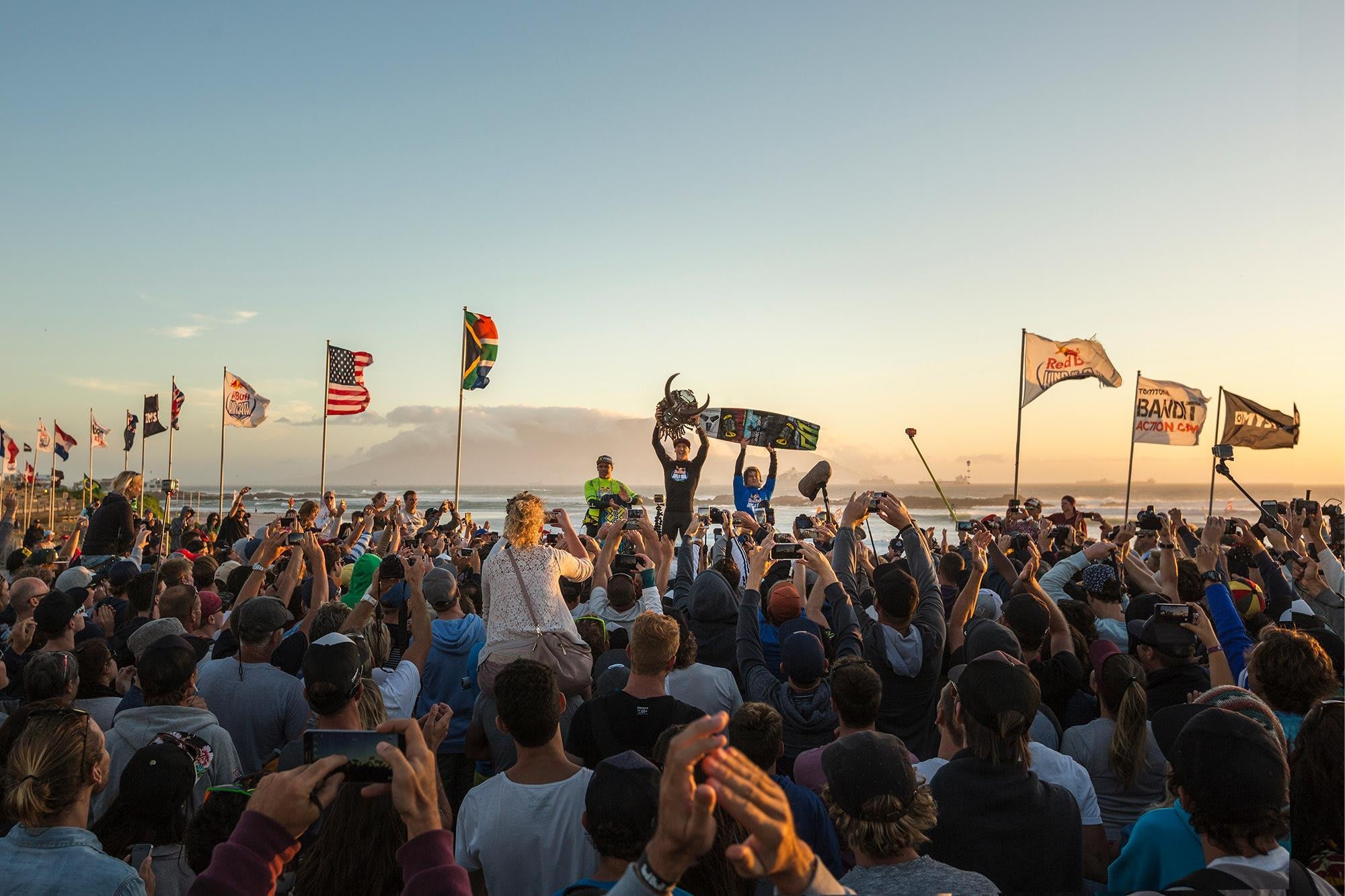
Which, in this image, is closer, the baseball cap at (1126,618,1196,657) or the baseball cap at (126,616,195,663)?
the baseball cap at (1126,618,1196,657)

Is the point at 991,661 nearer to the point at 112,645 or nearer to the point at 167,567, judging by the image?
the point at 112,645

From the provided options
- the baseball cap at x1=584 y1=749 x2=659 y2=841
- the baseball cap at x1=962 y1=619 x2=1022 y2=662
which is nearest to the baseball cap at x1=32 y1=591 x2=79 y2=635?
the baseball cap at x1=584 y1=749 x2=659 y2=841

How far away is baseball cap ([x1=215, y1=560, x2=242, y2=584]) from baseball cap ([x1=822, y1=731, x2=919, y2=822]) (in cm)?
703

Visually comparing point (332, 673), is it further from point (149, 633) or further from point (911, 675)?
point (911, 675)

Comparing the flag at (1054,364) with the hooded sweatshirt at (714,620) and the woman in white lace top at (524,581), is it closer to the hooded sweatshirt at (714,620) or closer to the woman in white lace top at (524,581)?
the hooded sweatshirt at (714,620)

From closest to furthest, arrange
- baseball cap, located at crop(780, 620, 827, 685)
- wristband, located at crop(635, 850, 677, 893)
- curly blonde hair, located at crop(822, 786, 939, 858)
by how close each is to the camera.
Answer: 1. wristband, located at crop(635, 850, 677, 893)
2. curly blonde hair, located at crop(822, 786, 939, 858)
3. baseball cap, located at crop(780, 620, 827, 685)

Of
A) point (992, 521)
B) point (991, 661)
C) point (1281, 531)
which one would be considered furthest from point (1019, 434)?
point (991, 661)

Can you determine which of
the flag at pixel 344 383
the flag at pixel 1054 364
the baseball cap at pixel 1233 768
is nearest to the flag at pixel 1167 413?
the flag at pixel 1054 364

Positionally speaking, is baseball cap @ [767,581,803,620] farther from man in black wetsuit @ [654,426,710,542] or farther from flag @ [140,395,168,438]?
flag @ [140,395,168,438]

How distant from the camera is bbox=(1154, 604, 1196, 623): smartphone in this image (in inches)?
168

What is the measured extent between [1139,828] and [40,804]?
3344 millimetres

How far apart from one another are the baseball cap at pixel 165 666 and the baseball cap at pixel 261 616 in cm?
59

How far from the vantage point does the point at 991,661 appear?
10.3 feet

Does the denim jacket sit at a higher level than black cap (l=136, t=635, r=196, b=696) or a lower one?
lower
